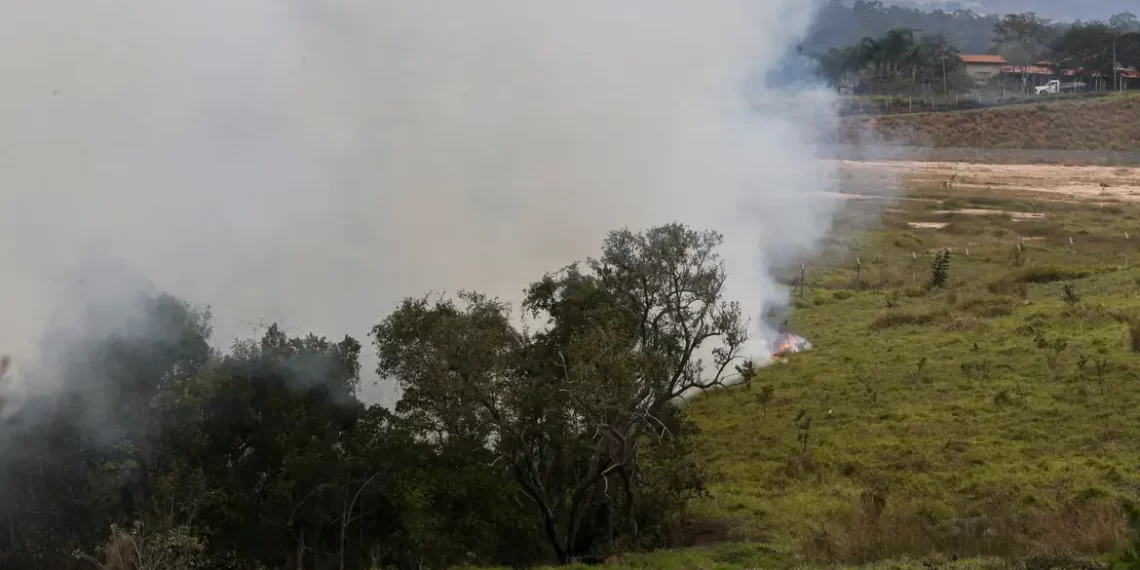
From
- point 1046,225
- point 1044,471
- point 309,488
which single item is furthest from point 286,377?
point 1046,225

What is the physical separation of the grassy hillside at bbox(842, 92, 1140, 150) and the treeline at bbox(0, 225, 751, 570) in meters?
64.3

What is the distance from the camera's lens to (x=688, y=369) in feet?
60.4

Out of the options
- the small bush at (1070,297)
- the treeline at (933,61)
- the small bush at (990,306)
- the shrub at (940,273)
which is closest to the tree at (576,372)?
the small bush at (990,306)

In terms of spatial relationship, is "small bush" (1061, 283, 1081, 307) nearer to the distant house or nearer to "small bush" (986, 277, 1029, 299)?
"small bush" (986, 277, 1029, 299)

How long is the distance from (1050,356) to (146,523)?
19566mm

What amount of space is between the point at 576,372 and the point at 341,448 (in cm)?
390

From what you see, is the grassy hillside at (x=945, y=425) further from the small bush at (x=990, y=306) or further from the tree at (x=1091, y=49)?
the tree at (x=1091, y=49)

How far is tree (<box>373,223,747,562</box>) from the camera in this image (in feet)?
51.7

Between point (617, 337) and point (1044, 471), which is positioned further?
point (1044, 471)

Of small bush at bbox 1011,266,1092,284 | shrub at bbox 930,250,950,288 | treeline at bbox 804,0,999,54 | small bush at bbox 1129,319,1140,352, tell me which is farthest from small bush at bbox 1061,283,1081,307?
treeline at bbox 804,0,999,54

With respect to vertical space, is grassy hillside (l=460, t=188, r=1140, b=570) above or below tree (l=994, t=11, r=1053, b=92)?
below

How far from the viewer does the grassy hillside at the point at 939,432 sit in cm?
1530

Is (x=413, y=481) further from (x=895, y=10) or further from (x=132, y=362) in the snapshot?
(x=895, y=10)

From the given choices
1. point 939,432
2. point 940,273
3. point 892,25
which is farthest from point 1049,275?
point 892,25
